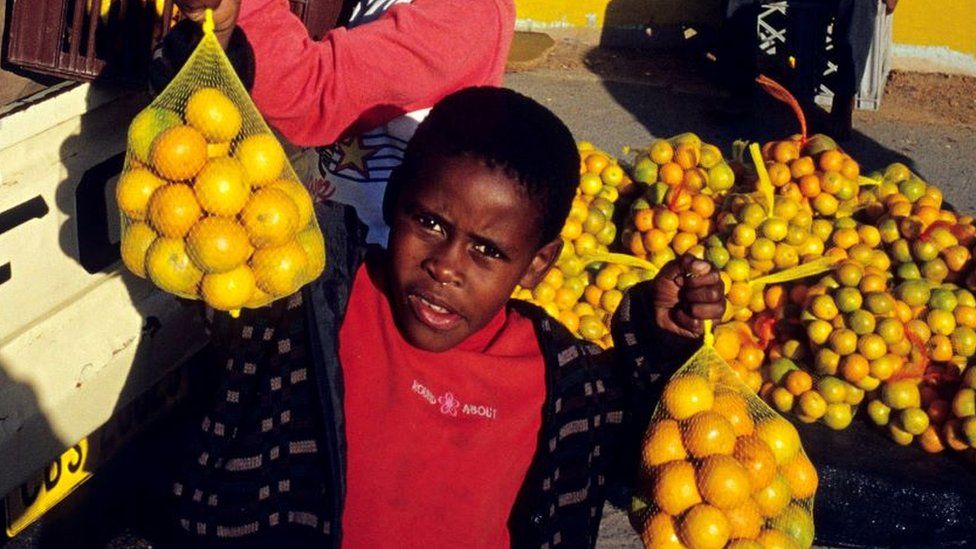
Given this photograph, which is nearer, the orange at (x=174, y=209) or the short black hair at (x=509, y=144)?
the short black hair at (x=509, y=144)

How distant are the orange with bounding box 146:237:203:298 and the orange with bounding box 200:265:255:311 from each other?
0.04 meters

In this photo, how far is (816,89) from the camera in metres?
7.35

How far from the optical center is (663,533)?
2.15 m

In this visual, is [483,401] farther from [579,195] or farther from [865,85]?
[865,85]

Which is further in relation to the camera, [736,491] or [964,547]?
[964,547]

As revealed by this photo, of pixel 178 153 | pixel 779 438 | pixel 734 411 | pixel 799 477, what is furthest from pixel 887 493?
pixel 178 153

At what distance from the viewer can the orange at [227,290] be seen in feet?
6.89

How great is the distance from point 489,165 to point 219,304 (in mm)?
639

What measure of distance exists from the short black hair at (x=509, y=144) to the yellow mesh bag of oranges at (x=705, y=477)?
1.38 ft

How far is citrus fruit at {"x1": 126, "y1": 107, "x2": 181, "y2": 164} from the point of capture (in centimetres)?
207

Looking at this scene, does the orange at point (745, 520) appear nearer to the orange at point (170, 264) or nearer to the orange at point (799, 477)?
the orange at point (799, 477)

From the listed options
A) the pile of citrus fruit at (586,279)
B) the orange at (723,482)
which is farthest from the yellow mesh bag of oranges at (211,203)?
the pile of citrus fruit at (586,279)

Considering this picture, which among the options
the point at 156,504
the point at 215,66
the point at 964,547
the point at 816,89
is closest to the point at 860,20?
the point at 816,89

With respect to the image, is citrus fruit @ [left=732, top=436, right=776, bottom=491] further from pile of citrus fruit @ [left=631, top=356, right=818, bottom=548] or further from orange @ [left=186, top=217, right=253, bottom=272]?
orange @ [left=186, top=217, right=253, bottom=272]
